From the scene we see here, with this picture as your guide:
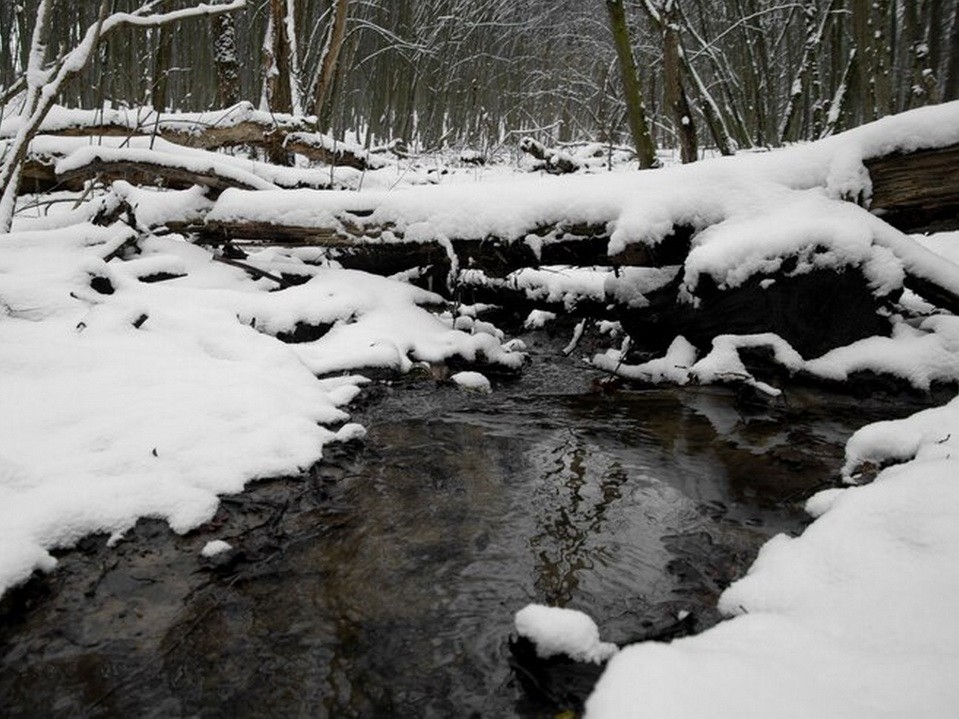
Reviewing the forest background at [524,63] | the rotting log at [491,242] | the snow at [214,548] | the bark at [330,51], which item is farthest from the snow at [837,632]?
the bark at [330,51]

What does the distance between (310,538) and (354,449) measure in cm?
73

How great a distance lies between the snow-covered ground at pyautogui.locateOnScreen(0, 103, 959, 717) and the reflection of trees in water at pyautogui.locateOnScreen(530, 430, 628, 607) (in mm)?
455

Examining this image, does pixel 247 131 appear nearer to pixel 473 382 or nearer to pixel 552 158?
pixel 552 158

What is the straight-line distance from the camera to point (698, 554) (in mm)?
2068

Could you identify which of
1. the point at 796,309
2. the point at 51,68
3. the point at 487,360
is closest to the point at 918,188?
the point at 796,309

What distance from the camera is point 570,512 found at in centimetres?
238

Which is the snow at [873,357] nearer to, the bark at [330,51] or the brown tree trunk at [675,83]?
the brown tree trunk at [675,83]

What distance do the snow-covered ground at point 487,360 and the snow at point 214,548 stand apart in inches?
6.7

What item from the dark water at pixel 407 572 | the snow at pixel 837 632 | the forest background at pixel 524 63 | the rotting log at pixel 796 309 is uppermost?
the forest background at pixel 524 63

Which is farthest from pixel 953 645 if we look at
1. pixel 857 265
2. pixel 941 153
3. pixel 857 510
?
pixel 941 153

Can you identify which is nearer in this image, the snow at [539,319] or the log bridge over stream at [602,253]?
the log bridge over stream at [602,253]

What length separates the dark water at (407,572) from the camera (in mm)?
1507

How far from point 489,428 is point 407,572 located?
138 centimetres

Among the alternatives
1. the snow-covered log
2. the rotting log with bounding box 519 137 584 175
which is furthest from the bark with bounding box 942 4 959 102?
the snow-covered log
